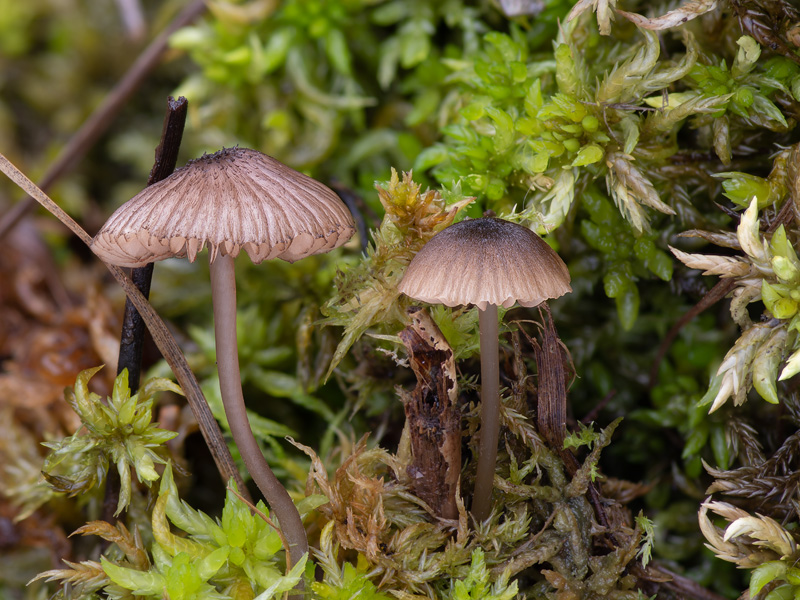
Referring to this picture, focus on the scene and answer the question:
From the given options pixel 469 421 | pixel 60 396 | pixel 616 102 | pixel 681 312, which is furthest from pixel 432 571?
pixel 60 396

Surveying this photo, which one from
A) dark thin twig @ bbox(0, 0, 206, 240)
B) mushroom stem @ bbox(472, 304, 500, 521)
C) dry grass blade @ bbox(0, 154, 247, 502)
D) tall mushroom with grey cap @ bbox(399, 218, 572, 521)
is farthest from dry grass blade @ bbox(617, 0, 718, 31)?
dark thin twig @ bbox(0, 0, 206, 240)

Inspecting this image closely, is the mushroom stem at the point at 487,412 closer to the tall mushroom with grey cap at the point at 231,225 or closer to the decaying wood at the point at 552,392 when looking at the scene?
the decaying wood at the point at 552,392

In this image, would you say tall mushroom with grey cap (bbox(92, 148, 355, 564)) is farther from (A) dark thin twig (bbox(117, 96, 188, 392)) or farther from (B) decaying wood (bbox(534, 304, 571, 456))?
(B) decaying wood (bbox(534, 304, 571, 456))

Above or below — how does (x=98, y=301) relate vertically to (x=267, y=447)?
above

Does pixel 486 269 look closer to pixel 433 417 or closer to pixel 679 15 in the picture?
pixel 433 417

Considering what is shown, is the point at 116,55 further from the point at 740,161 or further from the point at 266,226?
the point at 740,161
